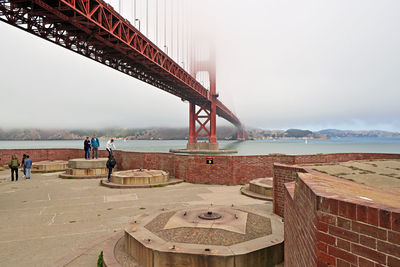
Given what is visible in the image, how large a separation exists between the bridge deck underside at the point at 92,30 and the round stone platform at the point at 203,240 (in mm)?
13633

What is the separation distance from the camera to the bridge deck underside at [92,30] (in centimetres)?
1436

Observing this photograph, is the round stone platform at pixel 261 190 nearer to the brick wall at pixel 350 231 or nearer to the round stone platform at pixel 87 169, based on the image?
the brick wall at pixel 350 231

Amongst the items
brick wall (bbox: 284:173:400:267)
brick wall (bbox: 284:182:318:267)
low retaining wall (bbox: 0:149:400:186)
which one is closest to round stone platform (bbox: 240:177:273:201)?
low retaining wall (bbox: 0:149:400:186)

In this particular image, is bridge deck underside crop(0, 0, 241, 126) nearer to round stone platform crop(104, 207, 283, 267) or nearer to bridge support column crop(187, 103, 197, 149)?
round stone platform crop(104, 207, 283, 267)

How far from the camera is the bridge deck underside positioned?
47.1 feet

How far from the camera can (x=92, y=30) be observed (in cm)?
1781

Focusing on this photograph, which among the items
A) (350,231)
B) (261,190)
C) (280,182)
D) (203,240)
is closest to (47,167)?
(261,190)

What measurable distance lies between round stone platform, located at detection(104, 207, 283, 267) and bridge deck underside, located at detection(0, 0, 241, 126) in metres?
13.6

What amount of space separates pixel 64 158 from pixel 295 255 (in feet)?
68.7

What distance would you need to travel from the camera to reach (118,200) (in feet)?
28.0

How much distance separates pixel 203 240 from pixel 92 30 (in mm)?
17998

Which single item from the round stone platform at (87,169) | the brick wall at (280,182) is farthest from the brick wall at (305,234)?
the round stone platform at (87,169)

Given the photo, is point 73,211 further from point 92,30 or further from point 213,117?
point 213,117

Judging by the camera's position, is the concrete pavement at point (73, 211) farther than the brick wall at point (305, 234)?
Yes
